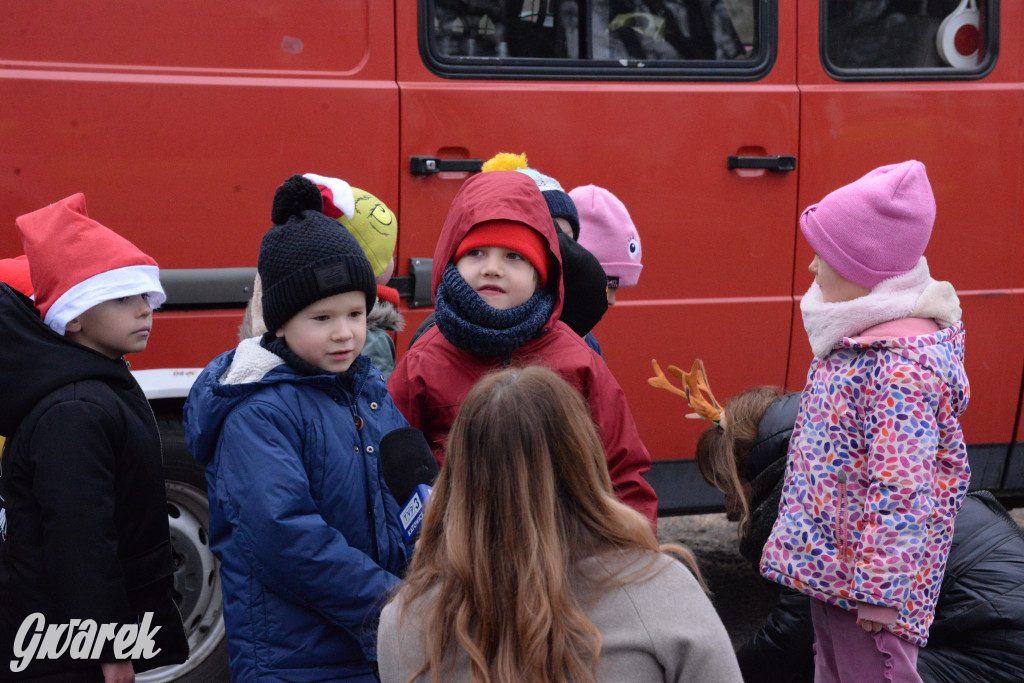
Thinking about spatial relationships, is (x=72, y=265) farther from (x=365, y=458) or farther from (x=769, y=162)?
(x=769, y=162)

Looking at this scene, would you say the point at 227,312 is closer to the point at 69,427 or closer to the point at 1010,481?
the point at 69,427

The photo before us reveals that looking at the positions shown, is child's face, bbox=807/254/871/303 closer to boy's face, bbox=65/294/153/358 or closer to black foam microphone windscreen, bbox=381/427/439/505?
black foam microphone windscreen, bbox=381/427/439/505

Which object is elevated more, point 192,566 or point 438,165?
point 438,165

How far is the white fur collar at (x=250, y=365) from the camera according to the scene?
6.60 ft

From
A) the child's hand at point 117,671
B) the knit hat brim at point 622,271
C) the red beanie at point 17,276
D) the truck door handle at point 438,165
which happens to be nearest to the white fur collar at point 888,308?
the knit hat brim at point 622,271

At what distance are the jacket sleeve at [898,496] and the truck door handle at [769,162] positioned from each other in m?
1.58

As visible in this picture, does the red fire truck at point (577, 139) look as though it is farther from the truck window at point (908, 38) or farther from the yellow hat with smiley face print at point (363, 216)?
the yellow hat with smiley face print at point (363, 216)

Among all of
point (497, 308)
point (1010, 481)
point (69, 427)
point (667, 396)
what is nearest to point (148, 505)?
point (69, 427)

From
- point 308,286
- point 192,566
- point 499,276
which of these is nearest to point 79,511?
point 308,286

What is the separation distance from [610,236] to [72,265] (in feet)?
5.19

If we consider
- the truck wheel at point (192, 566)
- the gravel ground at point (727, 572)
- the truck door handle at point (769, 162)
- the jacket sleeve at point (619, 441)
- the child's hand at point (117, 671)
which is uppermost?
the truck door handle at point (769, 162)

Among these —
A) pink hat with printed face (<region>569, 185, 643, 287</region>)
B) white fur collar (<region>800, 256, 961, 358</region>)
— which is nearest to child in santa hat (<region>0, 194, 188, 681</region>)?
pink hat with printed face (<region>569, 185, 643, 287</region>)

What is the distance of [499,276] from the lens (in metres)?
2.27

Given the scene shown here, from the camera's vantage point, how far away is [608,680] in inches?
53.4
